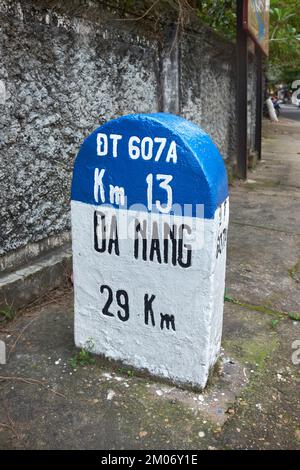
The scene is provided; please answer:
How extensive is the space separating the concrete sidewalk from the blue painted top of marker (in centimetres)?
89

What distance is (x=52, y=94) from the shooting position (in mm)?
3049

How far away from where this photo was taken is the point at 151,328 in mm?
2211

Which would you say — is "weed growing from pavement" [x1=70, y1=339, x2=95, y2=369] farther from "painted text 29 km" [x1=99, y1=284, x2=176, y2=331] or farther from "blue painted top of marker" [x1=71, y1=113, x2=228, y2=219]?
"blue painted top of marker" [x1=71, y1=113, x2=228, y2=219]

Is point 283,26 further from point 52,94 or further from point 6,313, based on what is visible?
point 6,313

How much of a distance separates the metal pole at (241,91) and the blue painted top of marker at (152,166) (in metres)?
5.07

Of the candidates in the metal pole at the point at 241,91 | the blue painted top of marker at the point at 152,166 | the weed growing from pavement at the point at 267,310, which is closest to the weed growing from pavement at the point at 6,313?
the blue painted top of marker at the point at 152,166

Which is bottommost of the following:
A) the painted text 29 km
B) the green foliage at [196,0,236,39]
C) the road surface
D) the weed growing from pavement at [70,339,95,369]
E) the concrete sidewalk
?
the concrete sidewalk

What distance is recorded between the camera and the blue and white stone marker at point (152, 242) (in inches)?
77.1

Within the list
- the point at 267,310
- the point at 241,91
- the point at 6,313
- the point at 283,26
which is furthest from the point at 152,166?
the point at 283,26

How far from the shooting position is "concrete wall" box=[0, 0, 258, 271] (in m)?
2.76

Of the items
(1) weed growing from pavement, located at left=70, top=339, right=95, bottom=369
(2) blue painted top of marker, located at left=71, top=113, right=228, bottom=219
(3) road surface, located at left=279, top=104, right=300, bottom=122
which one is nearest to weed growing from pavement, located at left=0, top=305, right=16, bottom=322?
(1) weed growing from pavement, located at left=70, top=339, right=95, bottom=369

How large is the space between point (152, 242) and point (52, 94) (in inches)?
60.0

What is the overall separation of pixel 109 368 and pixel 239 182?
5.22 metres

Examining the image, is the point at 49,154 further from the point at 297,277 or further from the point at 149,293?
the point at 297,277
